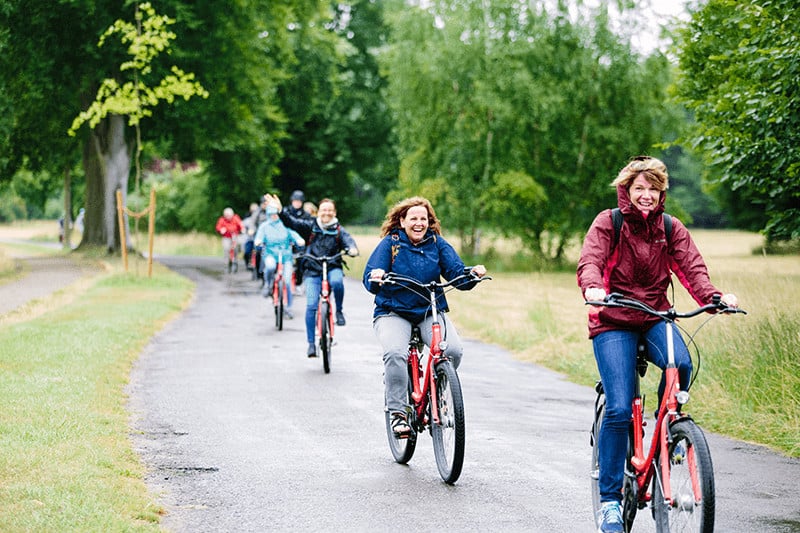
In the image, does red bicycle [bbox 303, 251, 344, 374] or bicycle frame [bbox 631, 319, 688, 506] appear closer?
bicycle frame [bbox 631, 319, 688, 506]

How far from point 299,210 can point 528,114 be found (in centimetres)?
1949

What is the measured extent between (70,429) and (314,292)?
216 inches

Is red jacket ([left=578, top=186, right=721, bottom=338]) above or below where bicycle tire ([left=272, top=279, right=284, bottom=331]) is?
above

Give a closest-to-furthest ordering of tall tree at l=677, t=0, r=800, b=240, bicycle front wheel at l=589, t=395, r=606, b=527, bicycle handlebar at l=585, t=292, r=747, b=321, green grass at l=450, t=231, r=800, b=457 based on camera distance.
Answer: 1. bicycle handlebar at l=585, t=292, r=747, b=321
2. bicycle front wheel at l=589, t=395, r=606, b=527
3. green grass at l=450, t=231, r=800, b=457
4. tall tree at l=677, t=0, r=800, b=240

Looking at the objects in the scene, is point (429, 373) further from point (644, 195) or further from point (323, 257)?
point (323, 257)

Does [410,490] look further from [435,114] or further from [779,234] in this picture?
[435,114]

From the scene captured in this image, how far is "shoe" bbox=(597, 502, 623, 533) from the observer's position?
212 inches

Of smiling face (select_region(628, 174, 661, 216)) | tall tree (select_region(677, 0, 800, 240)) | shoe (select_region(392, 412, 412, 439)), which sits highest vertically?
tall tree (select_region(677, 0, 800, 240))

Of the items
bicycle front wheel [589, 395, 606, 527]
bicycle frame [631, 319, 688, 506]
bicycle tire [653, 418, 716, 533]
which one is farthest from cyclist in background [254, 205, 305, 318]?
bicycle tire [653, 418, 716, 533]

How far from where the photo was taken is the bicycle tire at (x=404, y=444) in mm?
7695

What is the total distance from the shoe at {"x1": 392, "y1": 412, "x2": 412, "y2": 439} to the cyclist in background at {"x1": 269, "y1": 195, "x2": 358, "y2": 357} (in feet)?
18.8

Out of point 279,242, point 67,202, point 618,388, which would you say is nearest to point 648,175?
point 618,388

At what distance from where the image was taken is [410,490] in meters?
6.99

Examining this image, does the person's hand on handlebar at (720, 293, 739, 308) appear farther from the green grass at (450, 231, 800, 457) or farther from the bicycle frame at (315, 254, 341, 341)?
the bicycle frame at (315, 254, 341, 341)
